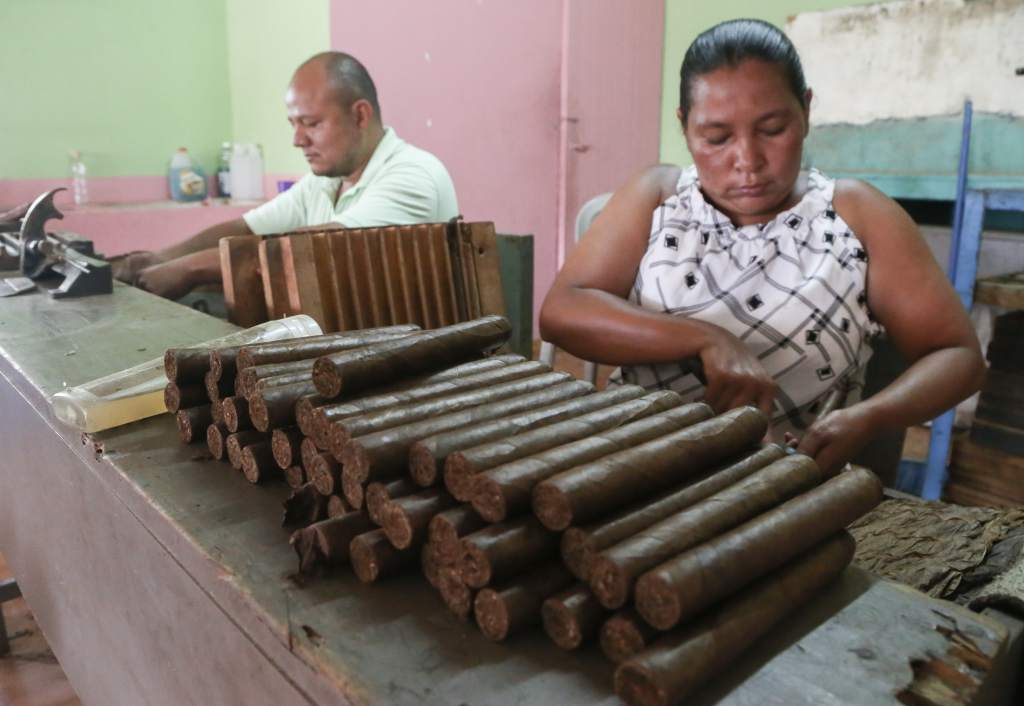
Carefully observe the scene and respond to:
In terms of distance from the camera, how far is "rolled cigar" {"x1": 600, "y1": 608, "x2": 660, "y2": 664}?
593mm

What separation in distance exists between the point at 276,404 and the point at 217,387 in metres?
0.17

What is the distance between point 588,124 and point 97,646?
4118 mm

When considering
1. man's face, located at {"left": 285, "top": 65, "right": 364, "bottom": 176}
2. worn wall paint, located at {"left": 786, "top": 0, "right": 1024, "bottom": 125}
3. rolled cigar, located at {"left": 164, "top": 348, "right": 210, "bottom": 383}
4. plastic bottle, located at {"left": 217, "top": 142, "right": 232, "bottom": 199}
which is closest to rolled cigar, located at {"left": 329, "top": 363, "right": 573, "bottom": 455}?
rolled cigar, located at {"left": 164, "top": 348, "right": 210, "bottom": 383}

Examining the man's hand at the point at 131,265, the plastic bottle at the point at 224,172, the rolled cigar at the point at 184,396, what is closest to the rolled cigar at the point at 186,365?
the rolled cigar at the point at 184,396

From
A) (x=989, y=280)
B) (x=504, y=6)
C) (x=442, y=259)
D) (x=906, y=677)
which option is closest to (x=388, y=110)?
(x=504, y=6)

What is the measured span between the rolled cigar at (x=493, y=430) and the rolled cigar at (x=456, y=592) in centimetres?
9

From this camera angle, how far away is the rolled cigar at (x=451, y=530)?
671mm

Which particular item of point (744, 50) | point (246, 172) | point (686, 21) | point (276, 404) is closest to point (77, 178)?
point (246, 172)

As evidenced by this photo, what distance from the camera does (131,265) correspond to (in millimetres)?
2285

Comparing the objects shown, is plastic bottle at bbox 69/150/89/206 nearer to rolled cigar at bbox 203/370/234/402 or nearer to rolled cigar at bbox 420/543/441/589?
rolled cigar at bbox 203/370/234/402

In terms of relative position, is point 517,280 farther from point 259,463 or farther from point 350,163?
point 259,463

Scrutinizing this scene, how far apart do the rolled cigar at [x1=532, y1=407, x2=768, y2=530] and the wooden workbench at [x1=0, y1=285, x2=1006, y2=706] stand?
4.6 inches

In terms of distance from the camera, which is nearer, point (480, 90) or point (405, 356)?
point (405, 356)

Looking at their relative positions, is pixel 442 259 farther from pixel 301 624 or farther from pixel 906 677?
pixel 906 677
